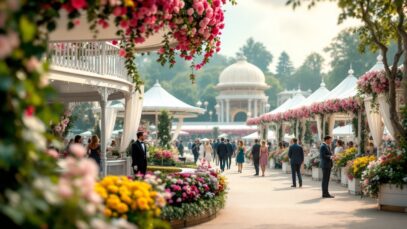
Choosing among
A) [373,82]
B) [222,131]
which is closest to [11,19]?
[373,82]

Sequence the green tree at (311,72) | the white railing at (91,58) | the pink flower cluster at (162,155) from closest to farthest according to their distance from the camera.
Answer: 1. the white railing at (91,58)
2. the pink flower cluster at (162,155)
3. the green tree at (311,72)

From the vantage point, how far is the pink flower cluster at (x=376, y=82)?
16328mm

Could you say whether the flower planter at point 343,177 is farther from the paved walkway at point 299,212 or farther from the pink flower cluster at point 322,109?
the pink flower cluster at point 322,109

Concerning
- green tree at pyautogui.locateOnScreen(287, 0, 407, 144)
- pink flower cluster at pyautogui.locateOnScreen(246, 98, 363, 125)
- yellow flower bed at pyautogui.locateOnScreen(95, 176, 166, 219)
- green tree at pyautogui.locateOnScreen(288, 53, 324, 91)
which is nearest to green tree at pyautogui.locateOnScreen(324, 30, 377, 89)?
green tree at pyautogui.locateOnScreen(288, 53, 324, 91)

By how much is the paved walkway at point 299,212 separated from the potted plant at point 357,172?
30 centimetres

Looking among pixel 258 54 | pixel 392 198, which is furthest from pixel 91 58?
pixel 258 54

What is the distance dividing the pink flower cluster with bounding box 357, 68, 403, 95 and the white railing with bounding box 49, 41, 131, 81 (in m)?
6.61

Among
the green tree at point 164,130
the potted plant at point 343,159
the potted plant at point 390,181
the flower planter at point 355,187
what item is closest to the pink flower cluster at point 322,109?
the potted plant at point 343,159

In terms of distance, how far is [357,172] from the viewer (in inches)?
670

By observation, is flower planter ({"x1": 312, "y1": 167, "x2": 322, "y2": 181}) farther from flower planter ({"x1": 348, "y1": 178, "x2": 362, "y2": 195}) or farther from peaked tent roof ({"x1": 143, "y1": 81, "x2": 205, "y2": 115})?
peaked tent roof ({"x1": 143, "y1": 81, "x2": 205, "y2": 115})

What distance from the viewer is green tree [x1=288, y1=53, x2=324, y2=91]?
444 ft

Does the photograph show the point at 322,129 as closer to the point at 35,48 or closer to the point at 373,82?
the point at 373,82

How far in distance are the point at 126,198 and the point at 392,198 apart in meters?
8.73

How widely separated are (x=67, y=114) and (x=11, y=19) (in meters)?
20.1
